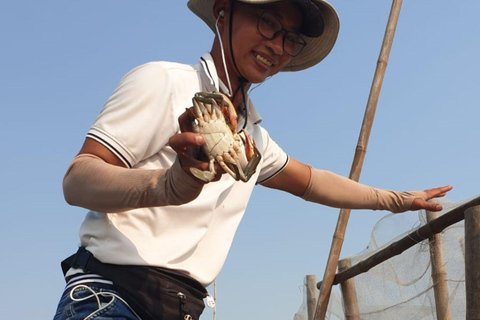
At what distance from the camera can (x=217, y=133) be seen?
1.50 m

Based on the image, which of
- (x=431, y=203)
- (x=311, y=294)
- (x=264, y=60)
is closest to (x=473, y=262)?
(x=431, y=203)

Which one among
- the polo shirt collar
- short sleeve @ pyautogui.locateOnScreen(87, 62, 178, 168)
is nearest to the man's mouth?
the polo shirt collar

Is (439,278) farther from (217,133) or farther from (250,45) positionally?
(217,133)

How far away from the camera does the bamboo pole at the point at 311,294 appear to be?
575 cm

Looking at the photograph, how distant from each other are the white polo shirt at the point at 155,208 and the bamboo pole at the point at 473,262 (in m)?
1.26

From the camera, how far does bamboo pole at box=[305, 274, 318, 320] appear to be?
5746 millimetres

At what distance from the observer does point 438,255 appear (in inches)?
153

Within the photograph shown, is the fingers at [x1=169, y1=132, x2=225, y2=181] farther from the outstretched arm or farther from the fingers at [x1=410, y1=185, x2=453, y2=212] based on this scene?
the fingers at [x1=410, y1=185, x2=453, y2=212]

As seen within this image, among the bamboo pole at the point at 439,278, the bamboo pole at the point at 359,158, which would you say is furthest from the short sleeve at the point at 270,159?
the bamboo pole at the point at 359,158

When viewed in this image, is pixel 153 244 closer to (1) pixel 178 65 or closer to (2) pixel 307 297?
(1) pixel 178 65

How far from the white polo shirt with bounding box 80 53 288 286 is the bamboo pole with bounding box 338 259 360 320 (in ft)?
9.04

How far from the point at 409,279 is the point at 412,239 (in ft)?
1.60

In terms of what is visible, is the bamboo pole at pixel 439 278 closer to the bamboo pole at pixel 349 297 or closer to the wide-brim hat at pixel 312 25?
the bamboo pole at pixel 349 297

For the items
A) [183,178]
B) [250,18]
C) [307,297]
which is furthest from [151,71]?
[307,297]
